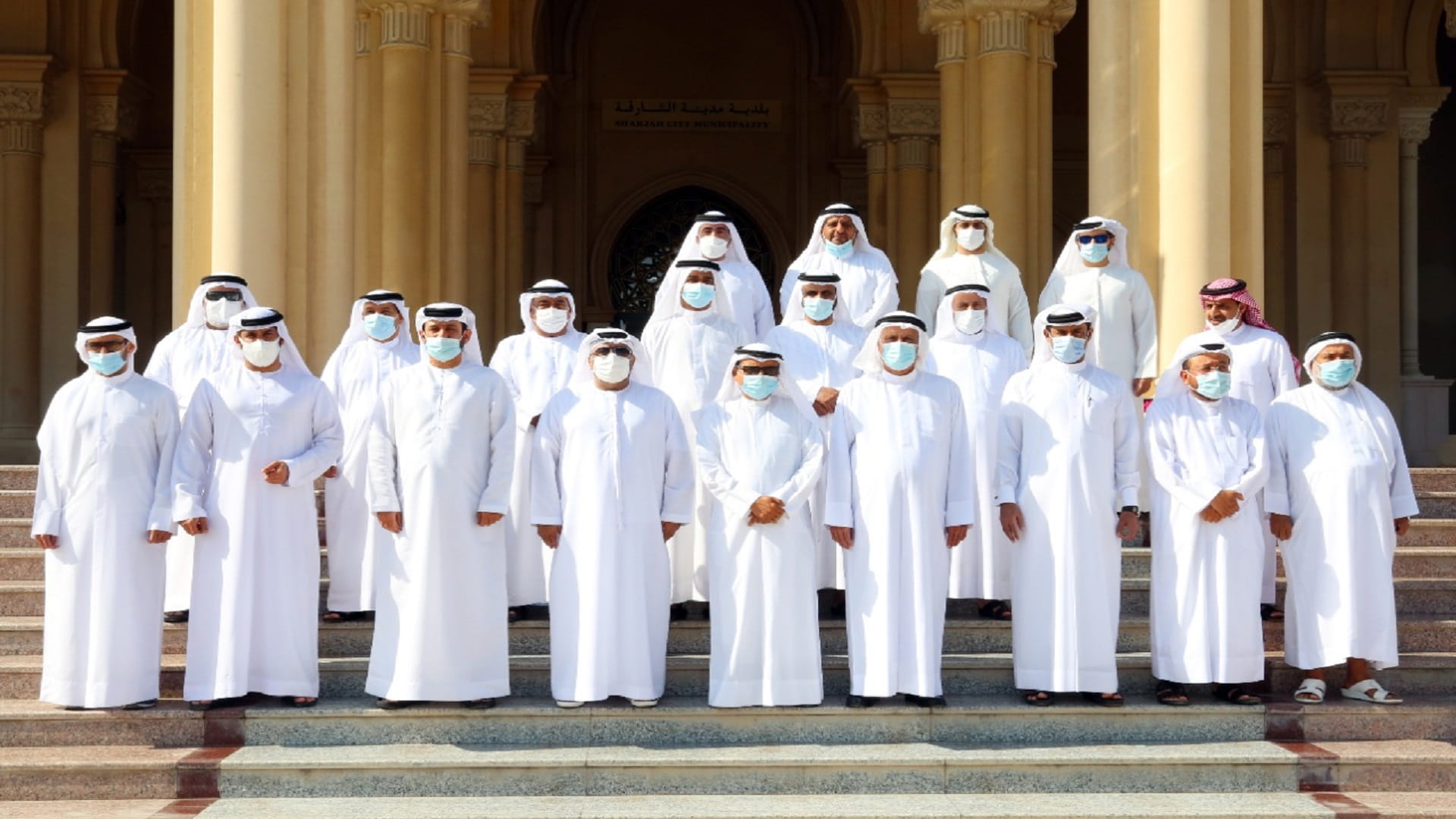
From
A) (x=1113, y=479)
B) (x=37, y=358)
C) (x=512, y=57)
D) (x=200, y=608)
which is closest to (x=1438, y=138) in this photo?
(x=512, y=57)

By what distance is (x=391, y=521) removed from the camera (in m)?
7.21

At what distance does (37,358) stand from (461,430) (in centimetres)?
951

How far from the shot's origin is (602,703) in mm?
7219

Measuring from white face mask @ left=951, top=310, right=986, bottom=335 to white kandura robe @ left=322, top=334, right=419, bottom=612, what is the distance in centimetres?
258

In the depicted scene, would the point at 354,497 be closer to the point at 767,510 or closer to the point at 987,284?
the point at 767,510

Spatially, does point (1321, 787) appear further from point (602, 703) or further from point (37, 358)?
point (37, 358)

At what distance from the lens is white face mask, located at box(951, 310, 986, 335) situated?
822cm

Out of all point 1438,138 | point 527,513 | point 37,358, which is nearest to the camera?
point 527,513

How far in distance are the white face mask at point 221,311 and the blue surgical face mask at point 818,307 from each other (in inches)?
102

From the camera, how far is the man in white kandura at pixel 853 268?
8.83 m

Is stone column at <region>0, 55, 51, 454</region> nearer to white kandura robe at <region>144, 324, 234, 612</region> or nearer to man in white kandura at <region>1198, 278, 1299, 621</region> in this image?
white kandura robe at <region>144, 324, 234, 612</region>

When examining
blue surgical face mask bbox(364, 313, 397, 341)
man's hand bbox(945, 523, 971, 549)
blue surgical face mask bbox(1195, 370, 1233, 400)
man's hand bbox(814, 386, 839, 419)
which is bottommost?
man's hand bbox(945, 523, 971, 549)

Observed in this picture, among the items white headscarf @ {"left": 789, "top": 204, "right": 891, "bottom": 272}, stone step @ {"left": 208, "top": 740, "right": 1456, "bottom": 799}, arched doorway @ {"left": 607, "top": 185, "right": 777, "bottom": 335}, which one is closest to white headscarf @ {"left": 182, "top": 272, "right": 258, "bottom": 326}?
stone step @ {"left": 208, "top": 740, "right": 1456, "bottom": 799}

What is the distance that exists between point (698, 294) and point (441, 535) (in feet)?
5.97
